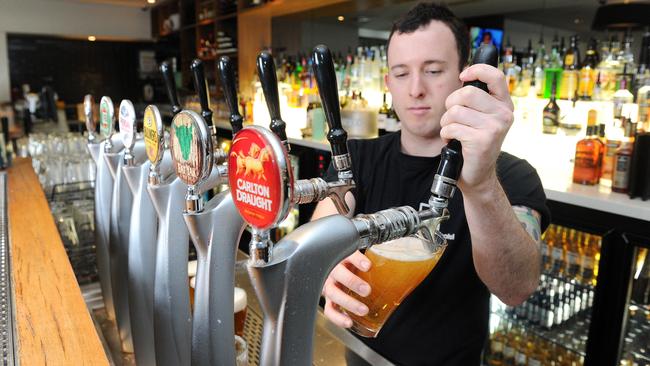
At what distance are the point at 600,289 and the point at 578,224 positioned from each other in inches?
10.2

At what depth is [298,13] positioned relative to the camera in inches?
187

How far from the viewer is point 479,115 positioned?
60cm

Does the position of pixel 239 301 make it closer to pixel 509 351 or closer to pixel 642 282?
pixel 642 282

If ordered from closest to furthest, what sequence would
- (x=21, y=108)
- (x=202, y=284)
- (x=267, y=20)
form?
(x=202, y=284) → (x=267, y=20) → (x=21, y=108)

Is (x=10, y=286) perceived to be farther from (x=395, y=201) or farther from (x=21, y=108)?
(x=21, y=108)

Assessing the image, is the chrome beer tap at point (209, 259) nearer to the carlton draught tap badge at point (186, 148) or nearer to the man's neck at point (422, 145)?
the carlton draught tap badge at point (186, 148)

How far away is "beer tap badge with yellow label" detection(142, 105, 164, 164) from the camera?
768mm

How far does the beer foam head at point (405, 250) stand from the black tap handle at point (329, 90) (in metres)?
0.13

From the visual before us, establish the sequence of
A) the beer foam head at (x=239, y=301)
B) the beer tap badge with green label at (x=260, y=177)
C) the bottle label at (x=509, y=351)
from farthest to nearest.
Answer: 1. the bottle label at (x=509, y=351)
2. the beer foam head at (x=239, y=301)
3. the beer tap badge with green label at (x=260, y=177)

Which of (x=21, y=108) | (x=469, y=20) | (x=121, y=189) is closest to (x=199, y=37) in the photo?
(x=21, y=108)

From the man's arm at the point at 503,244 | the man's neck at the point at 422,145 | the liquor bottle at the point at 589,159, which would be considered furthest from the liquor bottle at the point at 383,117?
the man's arm at the point at 503,244

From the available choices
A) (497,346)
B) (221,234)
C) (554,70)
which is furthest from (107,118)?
(497,346)

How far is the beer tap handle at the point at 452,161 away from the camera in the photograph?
559 millimetres

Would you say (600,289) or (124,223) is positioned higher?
(124,223)
